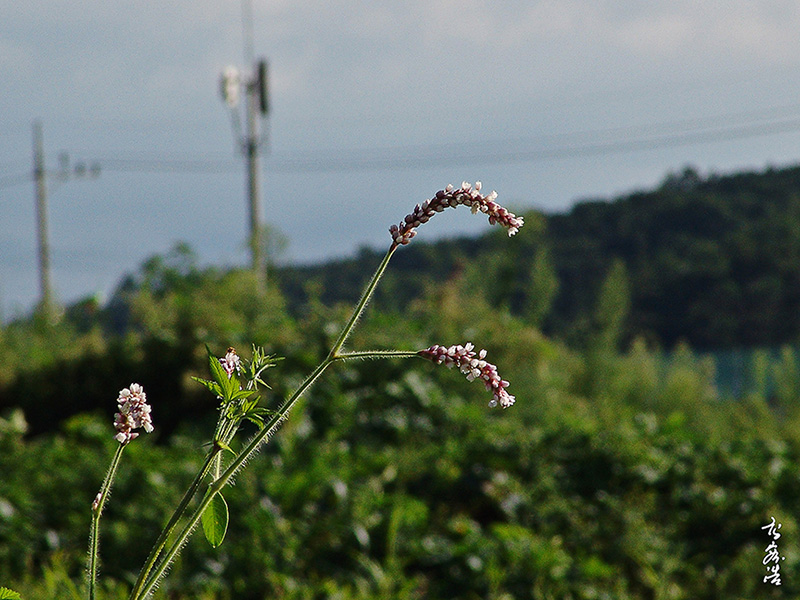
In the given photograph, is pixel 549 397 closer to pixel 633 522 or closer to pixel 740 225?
pixel 633 522

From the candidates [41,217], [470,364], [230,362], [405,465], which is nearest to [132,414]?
[230,362]

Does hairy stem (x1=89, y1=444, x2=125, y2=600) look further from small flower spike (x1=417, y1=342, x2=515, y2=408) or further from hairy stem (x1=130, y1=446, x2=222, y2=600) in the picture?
small flower spike (x1=417, y1=342, x2=515, y2=408)

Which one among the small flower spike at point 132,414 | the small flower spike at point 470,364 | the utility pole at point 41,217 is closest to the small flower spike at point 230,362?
the small flower spike at point 132,414

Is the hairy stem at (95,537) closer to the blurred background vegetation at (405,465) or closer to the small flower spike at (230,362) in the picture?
the small flower spike at (230,362)

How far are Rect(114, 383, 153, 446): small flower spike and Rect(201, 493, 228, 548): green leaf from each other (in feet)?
0.31

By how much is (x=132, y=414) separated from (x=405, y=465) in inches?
169

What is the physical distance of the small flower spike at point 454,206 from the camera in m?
0.78

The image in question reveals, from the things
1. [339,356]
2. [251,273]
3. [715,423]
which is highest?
[339,356]

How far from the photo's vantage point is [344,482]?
14.8 feet

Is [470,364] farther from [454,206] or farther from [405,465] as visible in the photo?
[405,465]

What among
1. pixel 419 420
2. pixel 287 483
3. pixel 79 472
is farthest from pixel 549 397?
pixel 79 472

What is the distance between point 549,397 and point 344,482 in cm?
252

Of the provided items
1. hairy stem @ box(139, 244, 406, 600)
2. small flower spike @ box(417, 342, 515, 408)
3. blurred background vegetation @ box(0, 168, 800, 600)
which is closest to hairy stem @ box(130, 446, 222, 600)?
hairy stem @ box(139, 244, 406, 600)

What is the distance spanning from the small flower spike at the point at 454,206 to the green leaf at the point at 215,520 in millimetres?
292
